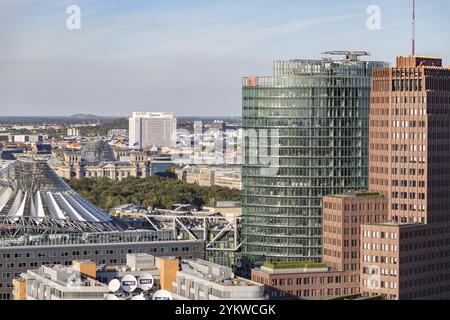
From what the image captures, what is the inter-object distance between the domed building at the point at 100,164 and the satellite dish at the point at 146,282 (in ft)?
193

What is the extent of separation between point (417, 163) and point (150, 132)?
262 feet

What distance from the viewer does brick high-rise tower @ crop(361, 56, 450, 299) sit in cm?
3550

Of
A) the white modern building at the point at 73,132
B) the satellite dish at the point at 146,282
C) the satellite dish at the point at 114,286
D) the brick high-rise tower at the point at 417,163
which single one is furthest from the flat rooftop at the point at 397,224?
the white modern building at the point at 73,132

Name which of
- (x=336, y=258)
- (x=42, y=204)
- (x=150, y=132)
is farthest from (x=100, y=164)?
(x=336, y=258)

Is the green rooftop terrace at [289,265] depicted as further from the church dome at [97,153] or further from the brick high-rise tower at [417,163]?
the church dome at [97,153]

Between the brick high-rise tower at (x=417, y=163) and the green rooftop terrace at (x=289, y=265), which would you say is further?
the brick high-rise tower at (x=417, y=163)

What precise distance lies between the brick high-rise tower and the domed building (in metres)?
51.8

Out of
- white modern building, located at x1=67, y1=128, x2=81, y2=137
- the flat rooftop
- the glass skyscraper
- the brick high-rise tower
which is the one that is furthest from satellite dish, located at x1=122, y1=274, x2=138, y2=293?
white modern building, located at x1=67, y1=128, x2=81, y2=137

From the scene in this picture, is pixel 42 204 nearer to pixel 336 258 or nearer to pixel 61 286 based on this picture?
pixel 336 258

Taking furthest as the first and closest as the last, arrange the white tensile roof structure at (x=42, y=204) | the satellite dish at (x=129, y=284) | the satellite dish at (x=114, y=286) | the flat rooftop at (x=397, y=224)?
1. the white tensile roof structure at (x=42, y=204)
2. the flat rooftop at (x=397, y=224)
3. the satellite dish at (x=129, y=284)
4. the satellite dish at (x=114, y=286)

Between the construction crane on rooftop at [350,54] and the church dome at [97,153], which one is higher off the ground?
the construction crane on rooftop at [350,54]

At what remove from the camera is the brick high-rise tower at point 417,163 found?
35500mm

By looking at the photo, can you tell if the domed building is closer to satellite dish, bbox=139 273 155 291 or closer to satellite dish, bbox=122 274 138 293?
satellite dish, bbox=139 273 155 291

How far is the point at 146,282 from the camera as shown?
1099 inches
